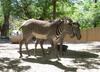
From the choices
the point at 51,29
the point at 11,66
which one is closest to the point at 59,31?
the point at 51,29

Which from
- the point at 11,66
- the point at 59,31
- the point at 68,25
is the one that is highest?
the point at 68,25

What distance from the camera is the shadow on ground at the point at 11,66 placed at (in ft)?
29.7

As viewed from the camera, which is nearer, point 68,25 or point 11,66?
point 11,66

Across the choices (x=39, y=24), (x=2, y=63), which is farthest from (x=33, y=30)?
(x=2, y=63)

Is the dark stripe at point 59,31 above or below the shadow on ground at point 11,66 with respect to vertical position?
above

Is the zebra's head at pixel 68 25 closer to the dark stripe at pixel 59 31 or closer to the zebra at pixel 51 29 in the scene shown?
the zebra at pixel 51 29

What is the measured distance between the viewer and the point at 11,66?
952cm

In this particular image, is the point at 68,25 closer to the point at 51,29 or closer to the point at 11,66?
the point at 51,29

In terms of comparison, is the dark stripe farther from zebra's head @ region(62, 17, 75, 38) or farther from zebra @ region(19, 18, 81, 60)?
zebra's head @ region(62, 17, 75, 38)

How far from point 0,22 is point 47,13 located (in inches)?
907

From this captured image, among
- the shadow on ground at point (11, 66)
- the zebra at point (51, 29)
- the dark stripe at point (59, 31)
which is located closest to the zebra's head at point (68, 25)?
the zebra at point (51, 29)

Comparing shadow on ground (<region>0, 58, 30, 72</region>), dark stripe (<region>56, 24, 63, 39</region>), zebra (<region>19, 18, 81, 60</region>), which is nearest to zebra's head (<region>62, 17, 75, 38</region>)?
zebra (<region>19, 18, 81, 60</region>)

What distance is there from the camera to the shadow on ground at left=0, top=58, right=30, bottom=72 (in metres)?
9.06

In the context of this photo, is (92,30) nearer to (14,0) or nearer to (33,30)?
(14,0)
